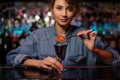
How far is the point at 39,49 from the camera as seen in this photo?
4.46 feet

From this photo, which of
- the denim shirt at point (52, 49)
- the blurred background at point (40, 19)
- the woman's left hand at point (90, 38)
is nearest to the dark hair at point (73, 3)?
the denim shirt at point (52, 49)

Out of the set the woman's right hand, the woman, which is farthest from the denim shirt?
the woman's right hand

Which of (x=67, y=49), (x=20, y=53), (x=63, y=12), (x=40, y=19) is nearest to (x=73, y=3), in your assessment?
(x=63, y=12)

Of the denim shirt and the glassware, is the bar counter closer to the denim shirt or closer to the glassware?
the glassware

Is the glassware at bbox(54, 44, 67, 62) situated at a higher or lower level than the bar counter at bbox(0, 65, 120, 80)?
higher

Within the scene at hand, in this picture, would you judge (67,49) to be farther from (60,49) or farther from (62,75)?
(62,75)

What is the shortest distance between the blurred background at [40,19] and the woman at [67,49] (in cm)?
164

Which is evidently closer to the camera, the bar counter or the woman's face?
the bar counter

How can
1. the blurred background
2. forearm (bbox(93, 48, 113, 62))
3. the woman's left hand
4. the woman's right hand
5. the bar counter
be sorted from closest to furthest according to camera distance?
1. the bar counter
2. the woman's right hand
3. the woman's left hand
4. forearm (bbox(93, 48, 113, 62))
5. the blurred background

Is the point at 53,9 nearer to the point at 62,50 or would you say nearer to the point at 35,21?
the point at 62,50

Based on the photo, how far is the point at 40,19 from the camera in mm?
3066

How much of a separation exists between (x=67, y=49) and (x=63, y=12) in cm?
17

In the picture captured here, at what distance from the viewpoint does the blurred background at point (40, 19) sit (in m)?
3.04

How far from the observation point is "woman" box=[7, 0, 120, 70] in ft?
→ 4.03
